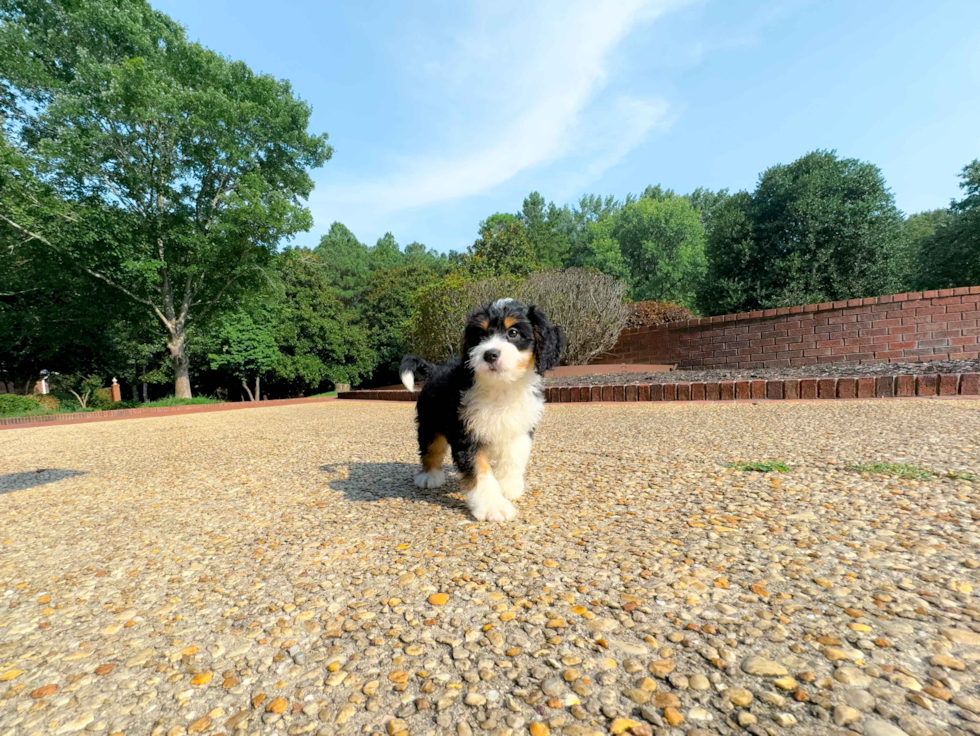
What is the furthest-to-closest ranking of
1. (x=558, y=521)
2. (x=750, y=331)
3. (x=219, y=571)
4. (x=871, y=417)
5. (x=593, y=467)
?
(x=750, y=331), (x=871, y=417), (x=593, y=467), (x=558, y=521), (x=219, y=571)

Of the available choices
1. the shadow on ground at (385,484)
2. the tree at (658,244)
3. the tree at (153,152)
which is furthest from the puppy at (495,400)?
the tree at (658,244)

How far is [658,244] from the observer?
43.1 meters

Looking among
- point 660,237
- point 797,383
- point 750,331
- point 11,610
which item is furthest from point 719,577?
point 660,237

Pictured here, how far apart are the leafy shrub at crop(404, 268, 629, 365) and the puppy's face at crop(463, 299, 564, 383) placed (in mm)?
9693

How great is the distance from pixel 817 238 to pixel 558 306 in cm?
813

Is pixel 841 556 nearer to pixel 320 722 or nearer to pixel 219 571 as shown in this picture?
pixel 320 722

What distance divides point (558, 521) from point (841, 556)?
1.23 metres

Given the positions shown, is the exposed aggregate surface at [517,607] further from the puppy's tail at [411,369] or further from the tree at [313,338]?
the tree at [313,338]

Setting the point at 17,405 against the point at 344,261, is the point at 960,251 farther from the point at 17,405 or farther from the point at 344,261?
the point at 344,261

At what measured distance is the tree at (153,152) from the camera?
603 inches

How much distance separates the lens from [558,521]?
253cm

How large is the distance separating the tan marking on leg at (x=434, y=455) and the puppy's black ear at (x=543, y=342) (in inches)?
34.8

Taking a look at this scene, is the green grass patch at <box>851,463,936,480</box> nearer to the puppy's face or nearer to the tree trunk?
the puppy's face

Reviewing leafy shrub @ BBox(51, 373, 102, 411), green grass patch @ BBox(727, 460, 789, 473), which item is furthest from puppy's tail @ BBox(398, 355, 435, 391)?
leafy shrub @ BBox(51, 373, 102, 411)
